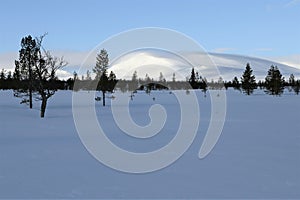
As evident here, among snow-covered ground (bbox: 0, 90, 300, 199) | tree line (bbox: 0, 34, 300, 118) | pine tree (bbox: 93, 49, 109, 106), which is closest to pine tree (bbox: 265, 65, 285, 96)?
tree line (bbox: 0, 34, 300, 118)

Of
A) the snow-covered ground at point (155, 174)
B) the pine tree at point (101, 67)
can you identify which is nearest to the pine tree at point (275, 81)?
the pine tree at point (101, 67)

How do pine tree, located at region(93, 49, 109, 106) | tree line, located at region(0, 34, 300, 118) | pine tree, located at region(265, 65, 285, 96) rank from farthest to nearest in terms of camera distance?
pine tree, located at region(265, 65, 285, 96) → pine tree, located at region(93, 49, 109, 106) → tree line, located at region(0, 34, 300, 118)

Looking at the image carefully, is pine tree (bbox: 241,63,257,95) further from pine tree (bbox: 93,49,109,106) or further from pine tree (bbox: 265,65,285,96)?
pine tree (bbox: 93,49,109,106)

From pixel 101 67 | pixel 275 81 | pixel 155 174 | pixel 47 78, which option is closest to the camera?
pixel 155 174

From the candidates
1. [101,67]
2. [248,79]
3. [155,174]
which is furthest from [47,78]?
[248,79]

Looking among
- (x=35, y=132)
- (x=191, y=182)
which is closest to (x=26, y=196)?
(x=191, y=182)

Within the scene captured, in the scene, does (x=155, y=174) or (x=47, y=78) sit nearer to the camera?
(x=155, y=174)

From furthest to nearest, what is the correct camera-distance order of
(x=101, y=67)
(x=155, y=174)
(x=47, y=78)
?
(x=101, y=67), (x=47, y=78), (x=155, y=174)

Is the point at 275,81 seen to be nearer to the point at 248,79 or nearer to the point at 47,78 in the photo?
the point at 248,79

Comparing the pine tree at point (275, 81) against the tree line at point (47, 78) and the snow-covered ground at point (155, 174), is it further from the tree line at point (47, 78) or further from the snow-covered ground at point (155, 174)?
the snow-covered ground at point (155, 174)

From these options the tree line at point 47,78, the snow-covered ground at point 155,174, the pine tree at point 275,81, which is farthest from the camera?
the pine tree at point 275,81

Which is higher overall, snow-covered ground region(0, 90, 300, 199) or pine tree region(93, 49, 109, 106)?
pine tree region(93, 49, 109, 106)

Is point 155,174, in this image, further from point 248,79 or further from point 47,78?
point 248,79

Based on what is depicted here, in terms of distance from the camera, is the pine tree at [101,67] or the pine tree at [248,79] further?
the pine tree at [248,79]
